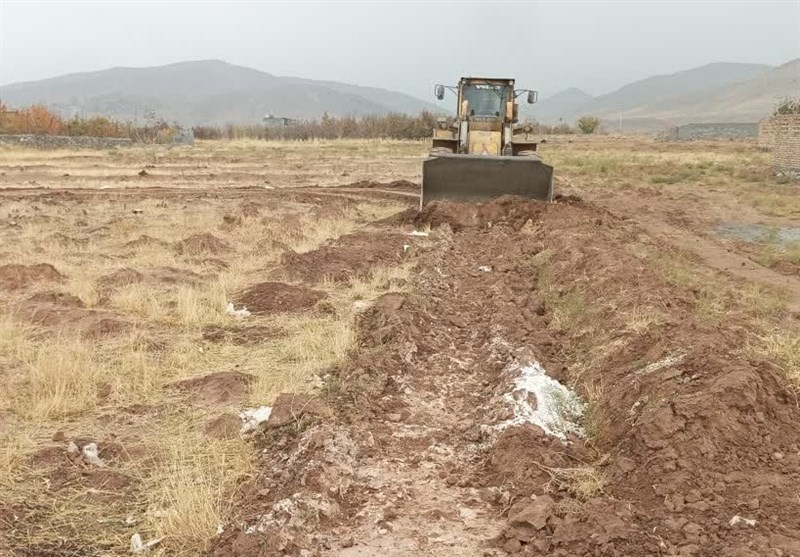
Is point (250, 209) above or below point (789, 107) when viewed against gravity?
below

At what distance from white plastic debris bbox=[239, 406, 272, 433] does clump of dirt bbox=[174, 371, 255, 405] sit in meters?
0.32

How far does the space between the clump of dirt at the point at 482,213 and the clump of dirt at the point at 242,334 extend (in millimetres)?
6457

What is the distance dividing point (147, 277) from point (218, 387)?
4309 millimetres

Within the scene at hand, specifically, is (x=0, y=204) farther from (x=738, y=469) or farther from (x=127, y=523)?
(x=738, y=469)

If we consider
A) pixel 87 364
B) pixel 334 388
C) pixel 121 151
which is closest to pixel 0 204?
pixel 87 364

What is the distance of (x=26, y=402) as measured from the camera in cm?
578

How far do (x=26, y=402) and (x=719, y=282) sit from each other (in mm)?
8486

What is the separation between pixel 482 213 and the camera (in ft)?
46.0

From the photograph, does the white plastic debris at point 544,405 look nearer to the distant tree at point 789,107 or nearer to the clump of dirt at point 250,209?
the clump of dirt at point 250,209

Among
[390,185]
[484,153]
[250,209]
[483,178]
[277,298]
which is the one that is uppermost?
[484,153]

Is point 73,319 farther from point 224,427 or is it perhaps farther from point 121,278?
point 224,427

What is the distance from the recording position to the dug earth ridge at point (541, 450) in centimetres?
376

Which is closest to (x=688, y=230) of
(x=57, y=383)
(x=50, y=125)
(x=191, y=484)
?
(x=57, y=383)

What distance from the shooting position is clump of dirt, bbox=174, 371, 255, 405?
5.92m
